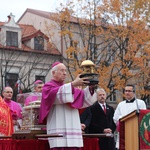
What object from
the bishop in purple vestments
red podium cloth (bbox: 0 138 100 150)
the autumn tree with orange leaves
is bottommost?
red podium cloth (bbox: 0 138 100 150)

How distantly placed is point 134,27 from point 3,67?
8855 millimetres

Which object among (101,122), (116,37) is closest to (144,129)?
(101,122)

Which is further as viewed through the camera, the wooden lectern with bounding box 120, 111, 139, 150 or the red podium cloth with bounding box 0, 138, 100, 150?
the wooden lectern with bounding box 120, 111, 139, 150

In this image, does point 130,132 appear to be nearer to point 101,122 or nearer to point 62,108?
point 62,108

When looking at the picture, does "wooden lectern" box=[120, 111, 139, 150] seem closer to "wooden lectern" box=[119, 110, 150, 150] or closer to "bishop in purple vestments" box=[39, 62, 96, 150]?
"wooden lectern" box=[119, 110, 150, 150]

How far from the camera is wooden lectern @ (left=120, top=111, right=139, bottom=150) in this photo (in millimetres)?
5918

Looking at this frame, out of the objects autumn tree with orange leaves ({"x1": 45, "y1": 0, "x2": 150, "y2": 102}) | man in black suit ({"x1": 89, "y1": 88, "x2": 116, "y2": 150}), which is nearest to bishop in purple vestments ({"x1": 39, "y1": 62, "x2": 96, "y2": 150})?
man in black suit ({"x1": 89, "y1": 88, "x2": 116, "y2": 150})

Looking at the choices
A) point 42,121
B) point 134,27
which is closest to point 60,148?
point 42,121

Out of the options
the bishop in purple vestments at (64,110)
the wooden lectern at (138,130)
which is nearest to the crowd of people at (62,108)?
the bishop in purple vestments at (64,110)

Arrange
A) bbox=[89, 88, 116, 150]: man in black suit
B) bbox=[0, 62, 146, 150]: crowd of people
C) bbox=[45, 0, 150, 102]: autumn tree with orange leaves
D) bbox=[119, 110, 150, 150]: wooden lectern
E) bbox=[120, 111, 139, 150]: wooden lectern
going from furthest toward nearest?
1. bbox=[45, 0, 150, 102]: autumn tree with orange leaves
2. bbox=[89, 88, 116, 150]: man in black suit
3. bbox=[120, 111, 139, 150]: wooden lectern
4. bbox=[119, 110, 150, 150]: wooden lectern
5. bbox=[0, 62, 146, 150]: crowd of people

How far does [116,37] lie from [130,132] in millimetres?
17397

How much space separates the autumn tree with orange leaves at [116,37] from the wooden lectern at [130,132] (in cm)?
1467

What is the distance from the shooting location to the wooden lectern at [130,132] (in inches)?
233

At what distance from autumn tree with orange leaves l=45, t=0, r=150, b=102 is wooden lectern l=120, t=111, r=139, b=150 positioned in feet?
48.1
